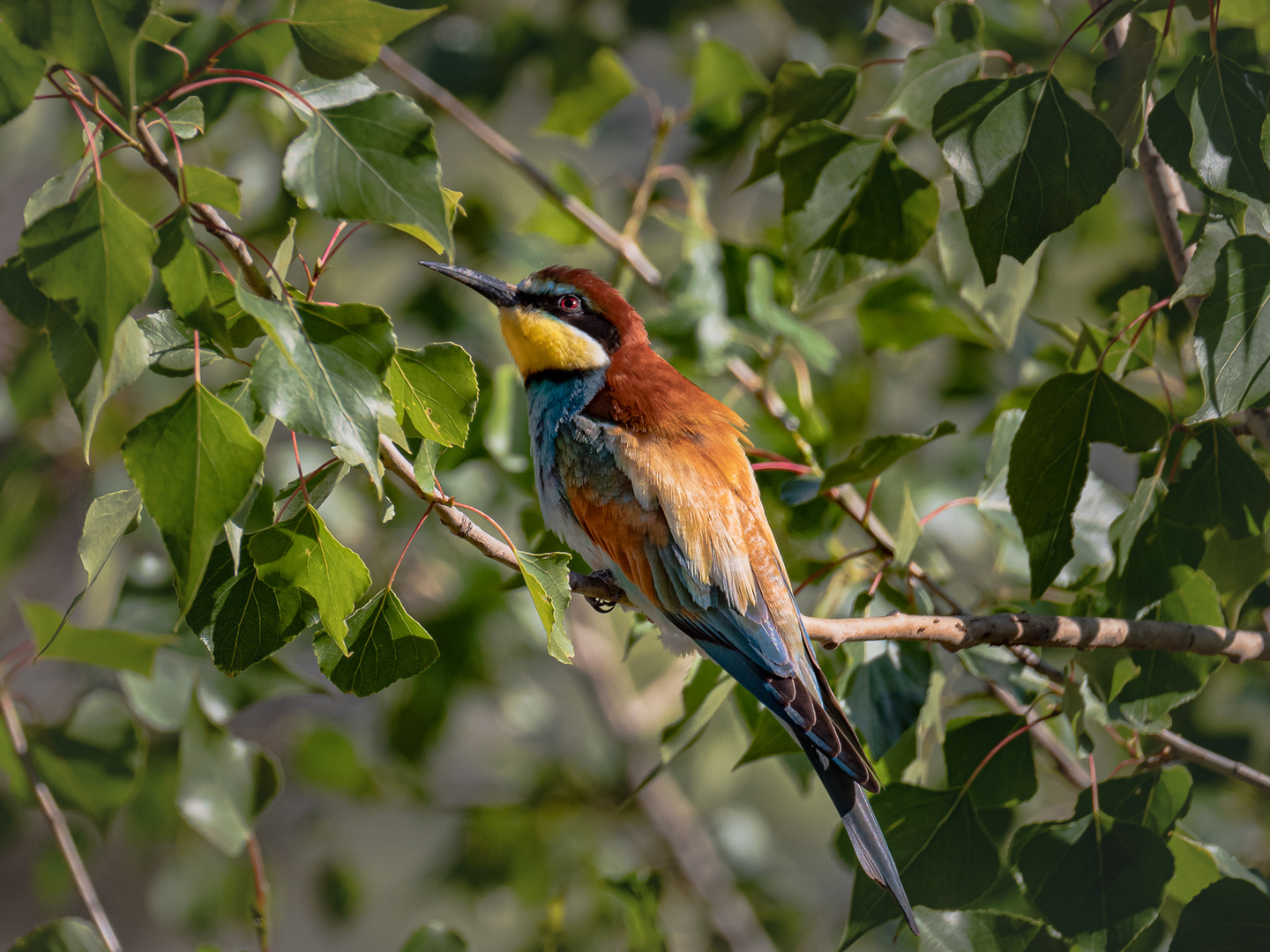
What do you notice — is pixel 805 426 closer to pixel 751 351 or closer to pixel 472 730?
pixel 751 351

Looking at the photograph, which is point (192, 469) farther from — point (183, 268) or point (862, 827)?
point (862, 827)

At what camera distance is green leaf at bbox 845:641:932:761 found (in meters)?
1.09

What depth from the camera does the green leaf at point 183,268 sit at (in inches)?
26.6

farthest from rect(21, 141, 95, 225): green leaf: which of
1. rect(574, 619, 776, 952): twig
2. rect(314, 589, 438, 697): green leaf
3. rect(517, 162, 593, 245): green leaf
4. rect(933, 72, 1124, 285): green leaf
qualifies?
rect(574, 619, 776, 952): twig

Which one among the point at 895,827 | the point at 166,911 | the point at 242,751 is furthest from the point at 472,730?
the point at 895,827

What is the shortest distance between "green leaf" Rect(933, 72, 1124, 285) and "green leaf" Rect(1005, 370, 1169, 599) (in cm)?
15

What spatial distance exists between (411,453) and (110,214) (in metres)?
0.40

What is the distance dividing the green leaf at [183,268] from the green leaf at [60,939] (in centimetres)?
86

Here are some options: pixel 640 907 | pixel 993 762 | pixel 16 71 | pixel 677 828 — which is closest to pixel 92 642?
pixel 16 71

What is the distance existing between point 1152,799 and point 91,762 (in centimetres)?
127

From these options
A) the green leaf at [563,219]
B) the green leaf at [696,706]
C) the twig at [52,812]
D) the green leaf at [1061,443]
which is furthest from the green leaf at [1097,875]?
the green leaf at [563,219]

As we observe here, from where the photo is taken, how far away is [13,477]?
2.03m

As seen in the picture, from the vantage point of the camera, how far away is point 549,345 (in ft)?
5.00

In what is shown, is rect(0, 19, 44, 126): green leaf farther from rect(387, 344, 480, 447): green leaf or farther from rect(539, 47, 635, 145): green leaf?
rect(539, 47, 635, 145): green leaf
